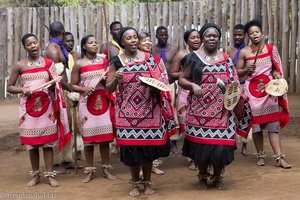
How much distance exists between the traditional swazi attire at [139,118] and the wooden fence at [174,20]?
21.9ft

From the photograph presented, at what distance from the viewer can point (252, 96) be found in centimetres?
673

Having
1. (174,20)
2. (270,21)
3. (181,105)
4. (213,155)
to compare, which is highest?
(174,20)

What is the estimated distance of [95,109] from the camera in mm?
6473

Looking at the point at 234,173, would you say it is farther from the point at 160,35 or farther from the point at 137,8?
the point at 137,8

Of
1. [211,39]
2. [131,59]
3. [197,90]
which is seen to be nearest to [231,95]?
[197,90]

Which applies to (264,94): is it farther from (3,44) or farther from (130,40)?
(3,44)

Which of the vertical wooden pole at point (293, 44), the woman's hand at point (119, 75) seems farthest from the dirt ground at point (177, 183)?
the vertical wooden pole at point (293, 44)

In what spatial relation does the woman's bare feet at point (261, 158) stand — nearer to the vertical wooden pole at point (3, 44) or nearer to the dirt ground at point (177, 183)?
the dirt ground at point (177, 183)

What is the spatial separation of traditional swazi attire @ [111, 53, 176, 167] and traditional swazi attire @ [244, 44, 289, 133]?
156 centimetres

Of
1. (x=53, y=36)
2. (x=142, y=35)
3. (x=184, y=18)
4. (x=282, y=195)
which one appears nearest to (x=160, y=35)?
(x=142, y=35)

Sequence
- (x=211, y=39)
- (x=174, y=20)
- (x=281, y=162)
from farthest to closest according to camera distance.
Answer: (x=174, y=20)
(x=281, y=162)
(x=211, y=39)

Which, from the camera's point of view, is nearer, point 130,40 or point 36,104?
point 130,40

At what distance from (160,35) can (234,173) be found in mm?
2289

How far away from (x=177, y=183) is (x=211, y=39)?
1.73 metres
